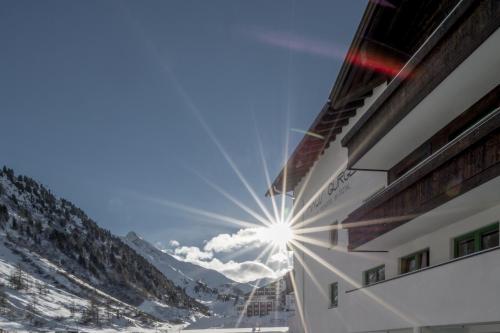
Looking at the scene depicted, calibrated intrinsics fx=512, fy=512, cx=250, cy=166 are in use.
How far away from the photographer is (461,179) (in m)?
8.88

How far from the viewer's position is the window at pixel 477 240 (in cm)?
997

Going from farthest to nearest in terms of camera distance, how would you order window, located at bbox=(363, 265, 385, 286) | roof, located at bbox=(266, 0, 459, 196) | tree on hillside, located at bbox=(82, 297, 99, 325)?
tree on hillside, located at bbox=(82, 297, 99, 325)
window, located at bbox=(363, 265, 385, 286)
roof, located at bbox=(266, 0, 459, 196)

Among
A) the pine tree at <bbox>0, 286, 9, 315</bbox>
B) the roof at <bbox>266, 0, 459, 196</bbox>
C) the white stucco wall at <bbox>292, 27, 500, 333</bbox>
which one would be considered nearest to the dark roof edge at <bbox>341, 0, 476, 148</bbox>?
the roof at <bbox>266, 0, 459, 196</bbox>

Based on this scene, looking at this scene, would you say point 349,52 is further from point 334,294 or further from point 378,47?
point 334,294

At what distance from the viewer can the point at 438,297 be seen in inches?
375

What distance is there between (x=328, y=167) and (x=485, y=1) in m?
13.7

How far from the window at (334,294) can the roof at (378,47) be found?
20.9 ft

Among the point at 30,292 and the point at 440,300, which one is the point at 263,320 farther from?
the point at 30,292

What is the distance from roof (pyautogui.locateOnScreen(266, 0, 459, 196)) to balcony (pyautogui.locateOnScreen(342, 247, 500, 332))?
628 centimetres

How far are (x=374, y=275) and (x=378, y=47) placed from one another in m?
6.94

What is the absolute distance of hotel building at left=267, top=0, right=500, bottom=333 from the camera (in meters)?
8.41

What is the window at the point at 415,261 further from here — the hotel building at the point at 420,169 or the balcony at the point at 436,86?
the balcony at the point at 436,86

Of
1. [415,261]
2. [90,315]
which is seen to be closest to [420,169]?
[415,261]

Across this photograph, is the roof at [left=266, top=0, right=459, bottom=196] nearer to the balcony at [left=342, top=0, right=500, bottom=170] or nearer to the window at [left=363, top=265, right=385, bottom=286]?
the balcony at [left=342, top=0, right=500, bottom=170]
